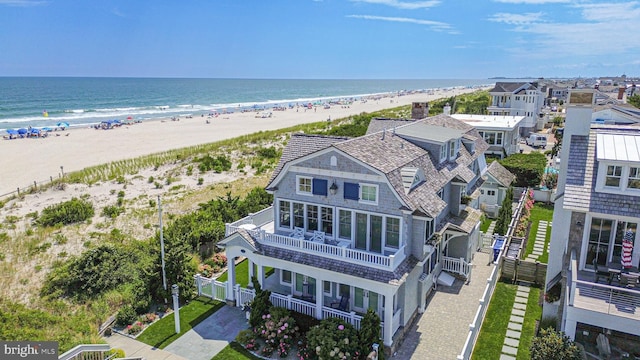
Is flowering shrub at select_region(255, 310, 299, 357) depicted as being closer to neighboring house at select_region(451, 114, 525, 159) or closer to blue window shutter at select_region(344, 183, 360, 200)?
blue window shutter at select_region(344, 183, 360, 200)

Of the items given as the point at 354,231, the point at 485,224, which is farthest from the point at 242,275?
the point at 485,224

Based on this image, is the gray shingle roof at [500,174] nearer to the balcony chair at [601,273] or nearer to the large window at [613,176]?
the large window at [613,176]

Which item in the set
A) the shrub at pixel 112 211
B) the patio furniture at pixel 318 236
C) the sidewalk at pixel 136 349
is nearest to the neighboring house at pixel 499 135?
the patio furniture at pixel 318 236

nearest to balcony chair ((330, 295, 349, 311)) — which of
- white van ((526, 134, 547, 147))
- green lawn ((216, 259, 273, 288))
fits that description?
green lawn ((216, 259, 273, 288))

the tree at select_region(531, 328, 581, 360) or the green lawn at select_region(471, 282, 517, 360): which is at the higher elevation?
the tree at select_region(531, 328, 581, 360)

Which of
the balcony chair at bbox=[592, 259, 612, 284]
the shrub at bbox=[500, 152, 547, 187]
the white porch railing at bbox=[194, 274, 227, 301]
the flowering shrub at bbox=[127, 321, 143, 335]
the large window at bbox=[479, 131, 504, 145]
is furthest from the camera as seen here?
the large window at bbox=[479, 131, 504, 145]

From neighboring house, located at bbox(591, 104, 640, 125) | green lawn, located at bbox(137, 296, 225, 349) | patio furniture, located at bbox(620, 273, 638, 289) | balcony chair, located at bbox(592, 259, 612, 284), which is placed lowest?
green lawn, located at bbox(137, 296, 225, 349)

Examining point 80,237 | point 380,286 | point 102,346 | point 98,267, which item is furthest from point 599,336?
point 80,237

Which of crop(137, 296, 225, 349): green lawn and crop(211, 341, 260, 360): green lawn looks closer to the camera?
crop(211, 341, 260, 360): green lawn
